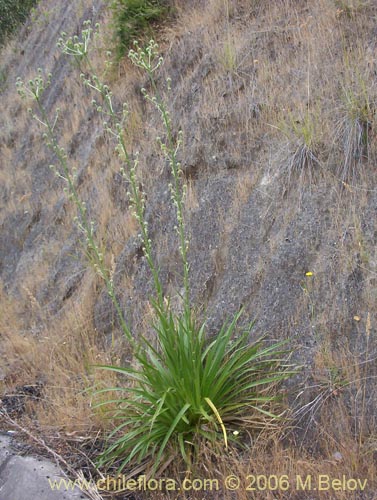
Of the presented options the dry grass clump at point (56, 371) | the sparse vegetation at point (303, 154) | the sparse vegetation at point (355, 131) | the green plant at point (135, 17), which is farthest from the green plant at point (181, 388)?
the green plant at point (135, 17)

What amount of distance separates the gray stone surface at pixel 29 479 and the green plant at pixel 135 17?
6.19 meters

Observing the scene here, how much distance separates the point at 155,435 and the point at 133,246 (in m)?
2.94

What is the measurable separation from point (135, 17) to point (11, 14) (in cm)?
894

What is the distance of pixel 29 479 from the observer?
4.46m

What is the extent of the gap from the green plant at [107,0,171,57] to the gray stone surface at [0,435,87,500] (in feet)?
20.3

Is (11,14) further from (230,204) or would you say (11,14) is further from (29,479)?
(29,479)

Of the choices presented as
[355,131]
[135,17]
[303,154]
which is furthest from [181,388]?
[135,17]

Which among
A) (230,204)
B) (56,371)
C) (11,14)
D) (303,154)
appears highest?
(11,14)

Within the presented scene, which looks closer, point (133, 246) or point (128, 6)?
point (133, 246)

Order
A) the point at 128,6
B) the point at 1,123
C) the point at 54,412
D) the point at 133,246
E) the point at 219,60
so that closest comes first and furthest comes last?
Result: the point at 54,412 → the point at 133,246 → the point at 219,60 → the point at 128,6 → the point at 1,123

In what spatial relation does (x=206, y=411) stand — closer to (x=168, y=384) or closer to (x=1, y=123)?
(x=168, y=384)

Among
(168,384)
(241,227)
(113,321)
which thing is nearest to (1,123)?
(113,321)

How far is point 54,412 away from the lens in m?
5.30

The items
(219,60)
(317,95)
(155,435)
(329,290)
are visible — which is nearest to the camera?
(155,435)
